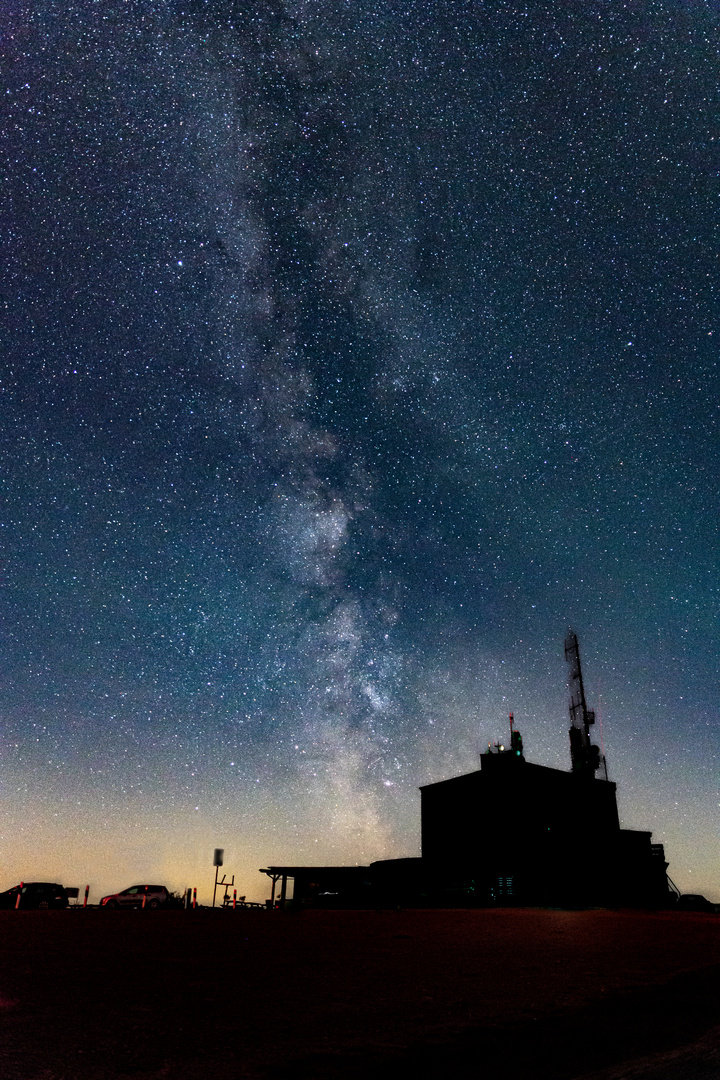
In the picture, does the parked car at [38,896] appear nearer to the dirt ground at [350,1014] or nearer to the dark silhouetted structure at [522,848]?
the dark silhouetted structure at [522,848]

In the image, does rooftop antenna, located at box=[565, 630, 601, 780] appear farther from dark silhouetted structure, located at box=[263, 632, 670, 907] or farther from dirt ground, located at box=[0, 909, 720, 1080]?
dirt ground, located at box=[0, 909, 720, 1080]

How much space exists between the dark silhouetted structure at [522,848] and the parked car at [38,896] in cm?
1580

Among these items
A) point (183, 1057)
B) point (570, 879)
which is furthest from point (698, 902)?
point (183, 1057)

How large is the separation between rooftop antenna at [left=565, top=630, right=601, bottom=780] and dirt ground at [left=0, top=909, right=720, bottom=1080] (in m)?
55.3

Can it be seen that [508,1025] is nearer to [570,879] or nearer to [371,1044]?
[371,1044]

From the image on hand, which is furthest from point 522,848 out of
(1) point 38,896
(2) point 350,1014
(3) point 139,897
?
(2) point 350,1014

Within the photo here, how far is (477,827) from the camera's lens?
49.1m

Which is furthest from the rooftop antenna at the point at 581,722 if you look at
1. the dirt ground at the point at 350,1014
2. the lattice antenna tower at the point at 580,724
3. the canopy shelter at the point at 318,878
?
the dirt ground at the point at 350,1014

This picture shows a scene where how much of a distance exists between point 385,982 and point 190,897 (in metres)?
29.0

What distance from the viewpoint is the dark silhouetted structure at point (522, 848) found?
46219mm

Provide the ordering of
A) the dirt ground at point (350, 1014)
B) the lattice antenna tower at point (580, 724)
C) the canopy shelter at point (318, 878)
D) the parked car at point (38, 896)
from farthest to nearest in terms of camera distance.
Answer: the lattice antenna tower at point (580, 724) < the canopy shelter at point (318, 878) < the parked car at point (38, 896) < the dirt ground at point (350, 1014)

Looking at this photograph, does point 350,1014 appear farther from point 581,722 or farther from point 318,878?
point 581,722

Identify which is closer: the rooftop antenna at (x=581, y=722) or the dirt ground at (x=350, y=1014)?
the dirt ground at (x=350, y=1014)

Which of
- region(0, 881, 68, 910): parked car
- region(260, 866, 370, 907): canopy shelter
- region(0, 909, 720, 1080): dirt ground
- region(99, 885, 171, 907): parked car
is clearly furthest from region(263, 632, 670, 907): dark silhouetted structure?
region(0, 909, 720, 1080): dirt ground
